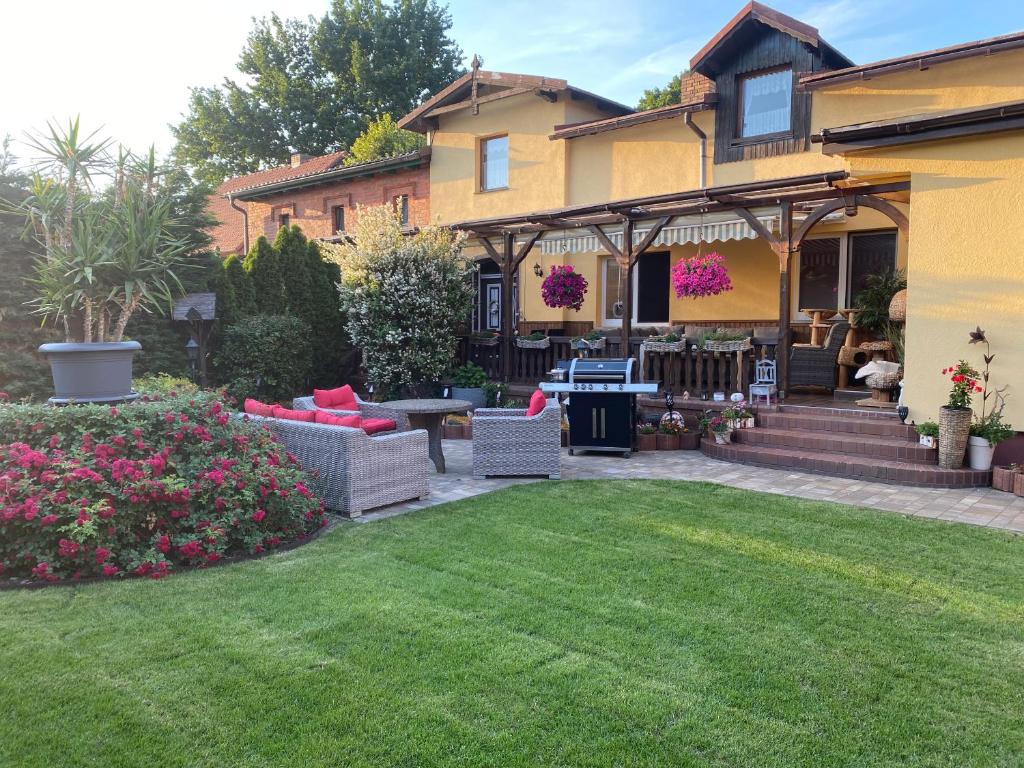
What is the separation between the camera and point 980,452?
8195mm

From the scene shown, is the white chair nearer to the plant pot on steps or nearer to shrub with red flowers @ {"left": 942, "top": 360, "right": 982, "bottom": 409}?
shrub with red flowers @ {"left": 942, "top": 360, "right": 982, "bottom": 409}

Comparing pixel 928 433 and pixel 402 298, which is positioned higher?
pixel 402 298

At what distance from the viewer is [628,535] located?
6027 millimetres

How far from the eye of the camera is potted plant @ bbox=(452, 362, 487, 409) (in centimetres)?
1339

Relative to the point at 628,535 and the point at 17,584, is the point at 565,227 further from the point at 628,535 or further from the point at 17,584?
the point at 17,584

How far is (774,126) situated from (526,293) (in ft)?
22.4

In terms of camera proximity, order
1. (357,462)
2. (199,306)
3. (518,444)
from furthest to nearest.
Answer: (199,306)
(518,444)
(357,462)

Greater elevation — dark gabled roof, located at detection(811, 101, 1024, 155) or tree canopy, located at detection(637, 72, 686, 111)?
tree canopy, located at detection(637, 72, 686, 111)

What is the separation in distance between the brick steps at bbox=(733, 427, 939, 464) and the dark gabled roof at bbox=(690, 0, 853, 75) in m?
7.67

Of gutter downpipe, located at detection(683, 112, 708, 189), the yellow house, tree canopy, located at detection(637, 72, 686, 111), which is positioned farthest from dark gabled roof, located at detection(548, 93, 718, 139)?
tree canopy, located at detection(637, 72, 686, 111)

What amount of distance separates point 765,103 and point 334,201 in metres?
13.2

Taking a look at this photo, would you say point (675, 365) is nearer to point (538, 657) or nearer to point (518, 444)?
point (518, 444)

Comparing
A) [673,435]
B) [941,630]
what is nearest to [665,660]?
[941,630]

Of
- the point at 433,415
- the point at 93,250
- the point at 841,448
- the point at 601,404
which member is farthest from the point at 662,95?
the point at 93,250
